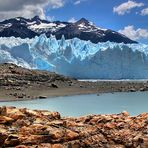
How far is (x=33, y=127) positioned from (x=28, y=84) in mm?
42487

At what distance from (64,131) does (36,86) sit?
4268cm

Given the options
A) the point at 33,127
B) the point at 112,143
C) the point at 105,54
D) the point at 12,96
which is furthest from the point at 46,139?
the point at 105,54

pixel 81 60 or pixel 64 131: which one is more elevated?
pixel 81 60

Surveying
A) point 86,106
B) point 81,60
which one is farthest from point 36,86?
point 81,60

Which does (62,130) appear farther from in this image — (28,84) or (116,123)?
(28,84)

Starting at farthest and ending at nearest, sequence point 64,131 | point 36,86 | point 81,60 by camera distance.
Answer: point 81,60 < point 36,86 < point 64,131

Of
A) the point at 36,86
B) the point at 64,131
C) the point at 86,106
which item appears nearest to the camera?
the point at 64,131

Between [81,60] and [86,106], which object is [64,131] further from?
[81,60]

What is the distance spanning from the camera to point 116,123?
9.38 metres

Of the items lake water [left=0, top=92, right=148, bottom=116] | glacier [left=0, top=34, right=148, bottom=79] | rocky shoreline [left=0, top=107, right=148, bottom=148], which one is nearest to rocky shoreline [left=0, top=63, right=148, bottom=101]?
lake water [left=0, top=92, right=148, bottom=116]

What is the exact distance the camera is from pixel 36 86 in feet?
168

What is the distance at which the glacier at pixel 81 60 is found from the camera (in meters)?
74.4

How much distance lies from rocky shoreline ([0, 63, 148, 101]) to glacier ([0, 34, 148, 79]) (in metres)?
15.4

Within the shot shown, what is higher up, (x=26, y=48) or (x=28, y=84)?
(x=26, y=48)
